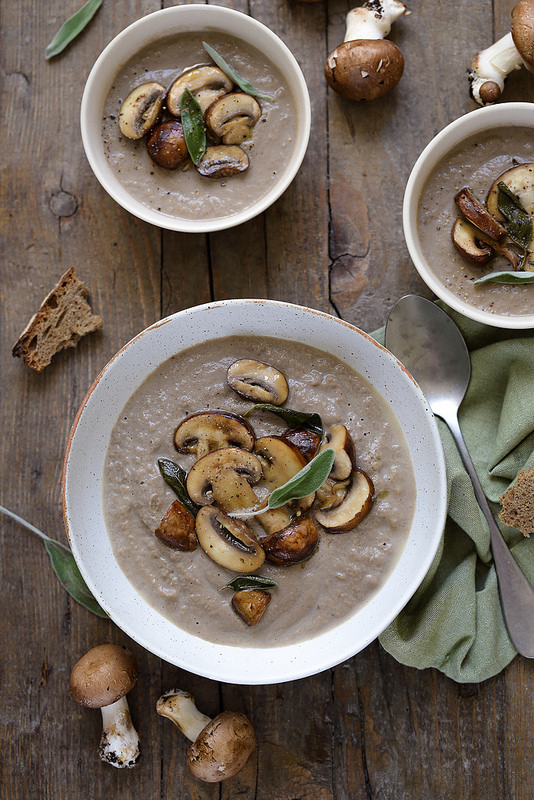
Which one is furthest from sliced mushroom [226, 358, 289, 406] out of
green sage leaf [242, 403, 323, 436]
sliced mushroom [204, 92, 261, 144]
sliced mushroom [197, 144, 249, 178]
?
sliced mushroom [204, 92, 261, 144]

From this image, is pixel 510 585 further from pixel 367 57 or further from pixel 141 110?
pixel 141 110

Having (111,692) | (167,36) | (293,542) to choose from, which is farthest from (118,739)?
(167,36)

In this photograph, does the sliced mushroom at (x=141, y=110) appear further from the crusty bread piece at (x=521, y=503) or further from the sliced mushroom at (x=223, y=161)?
the crusty bread piece at (x=521, y=503)

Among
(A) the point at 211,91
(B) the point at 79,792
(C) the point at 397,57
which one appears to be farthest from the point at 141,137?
(B) the point at 79,792

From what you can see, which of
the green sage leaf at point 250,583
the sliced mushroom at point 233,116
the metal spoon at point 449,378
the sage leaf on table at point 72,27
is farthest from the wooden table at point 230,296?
the green sage leaf at point 250,583

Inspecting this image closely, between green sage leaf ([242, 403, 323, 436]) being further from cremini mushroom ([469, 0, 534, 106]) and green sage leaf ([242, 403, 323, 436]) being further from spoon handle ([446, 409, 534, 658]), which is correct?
cremini mushroom ([469, 0, 534, 106])
